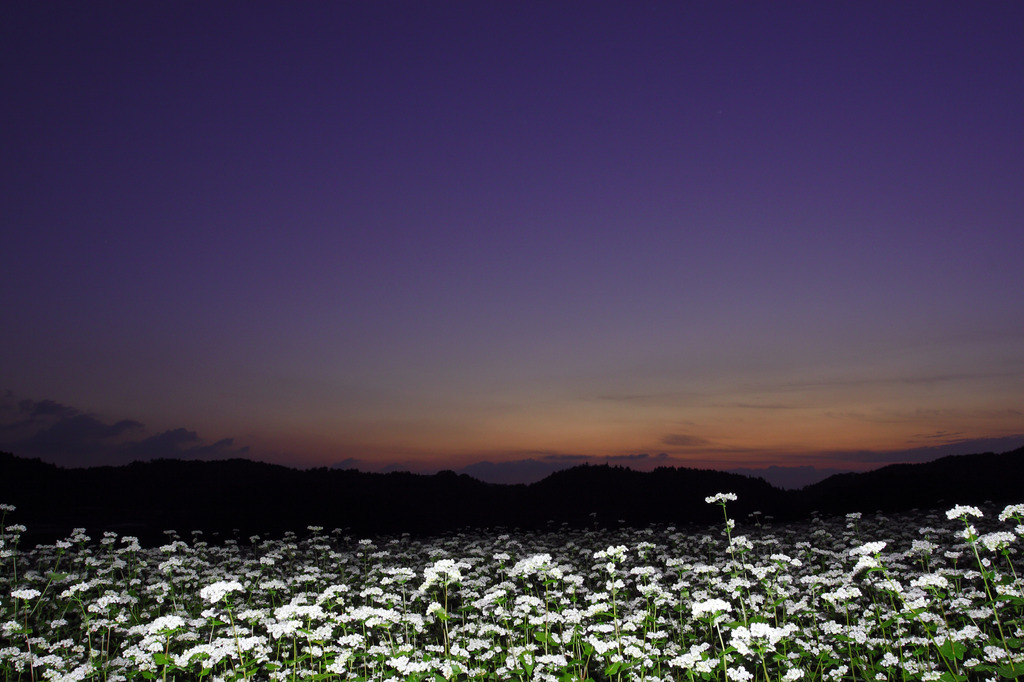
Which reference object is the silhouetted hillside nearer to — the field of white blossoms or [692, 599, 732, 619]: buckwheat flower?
the field of white blossoms

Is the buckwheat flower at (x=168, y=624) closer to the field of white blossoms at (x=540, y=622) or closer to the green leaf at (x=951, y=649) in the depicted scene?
the field of white blossoms at (x=540, y=622)

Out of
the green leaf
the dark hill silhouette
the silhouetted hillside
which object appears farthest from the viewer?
the dark hill silhouette

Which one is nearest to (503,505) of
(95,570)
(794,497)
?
(794,497)

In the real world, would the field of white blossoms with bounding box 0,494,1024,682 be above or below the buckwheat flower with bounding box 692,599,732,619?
below

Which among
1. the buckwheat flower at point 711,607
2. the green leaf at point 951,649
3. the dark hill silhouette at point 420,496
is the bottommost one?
the dark hill silhouette at point 420,496

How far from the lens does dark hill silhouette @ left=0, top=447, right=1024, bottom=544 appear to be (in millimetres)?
28906

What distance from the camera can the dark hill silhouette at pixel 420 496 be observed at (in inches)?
1138

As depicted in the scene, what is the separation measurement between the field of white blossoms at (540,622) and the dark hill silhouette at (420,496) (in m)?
15.2

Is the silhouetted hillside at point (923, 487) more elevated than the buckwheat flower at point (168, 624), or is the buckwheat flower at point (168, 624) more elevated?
the buckwheat flower at point (168, 624)

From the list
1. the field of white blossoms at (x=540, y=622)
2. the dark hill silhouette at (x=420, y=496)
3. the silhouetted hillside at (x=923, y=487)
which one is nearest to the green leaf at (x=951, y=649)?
the field of white blossoms at (x=540, y=622)

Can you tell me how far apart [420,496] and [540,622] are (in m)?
27.9

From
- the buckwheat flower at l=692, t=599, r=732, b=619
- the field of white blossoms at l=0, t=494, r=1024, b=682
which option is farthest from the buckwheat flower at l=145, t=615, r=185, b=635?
the buckwheat flower at l=692, t=599, r=732, b=619

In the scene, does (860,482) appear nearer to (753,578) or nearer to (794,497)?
(794,497)

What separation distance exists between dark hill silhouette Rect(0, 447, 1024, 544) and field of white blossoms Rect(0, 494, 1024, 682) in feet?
49.9
